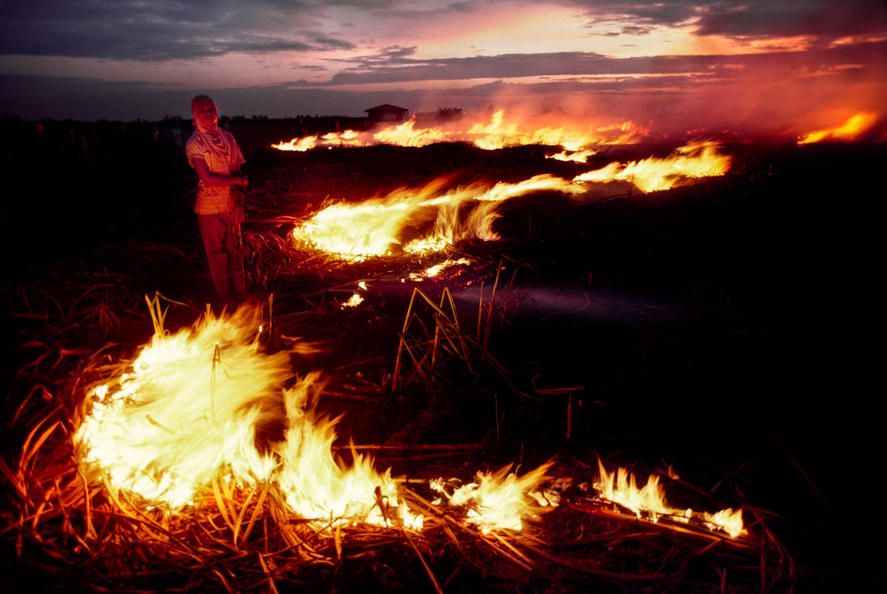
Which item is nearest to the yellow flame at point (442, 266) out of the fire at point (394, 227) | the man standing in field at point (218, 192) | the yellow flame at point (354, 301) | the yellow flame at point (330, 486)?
the fire at point (394, 227)

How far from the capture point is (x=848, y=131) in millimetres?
22828

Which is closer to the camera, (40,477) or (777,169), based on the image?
(40,477)

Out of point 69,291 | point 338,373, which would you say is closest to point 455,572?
point 338,373

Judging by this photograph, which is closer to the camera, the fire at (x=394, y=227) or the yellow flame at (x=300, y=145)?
the fire at (x=394, y=227)

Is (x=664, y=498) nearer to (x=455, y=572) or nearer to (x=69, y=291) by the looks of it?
(x=455, y=572)

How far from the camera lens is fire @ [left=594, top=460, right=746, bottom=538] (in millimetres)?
2586

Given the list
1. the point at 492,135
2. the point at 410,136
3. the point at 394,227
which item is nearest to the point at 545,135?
the point at 492,135

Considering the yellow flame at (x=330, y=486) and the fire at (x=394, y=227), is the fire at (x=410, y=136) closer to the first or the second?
the fire at (x=394, y=227)

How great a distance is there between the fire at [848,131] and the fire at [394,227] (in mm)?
21034

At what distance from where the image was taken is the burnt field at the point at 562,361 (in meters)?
2.37

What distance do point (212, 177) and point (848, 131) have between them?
28.4 m

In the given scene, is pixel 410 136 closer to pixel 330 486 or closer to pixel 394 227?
pixel 394 227

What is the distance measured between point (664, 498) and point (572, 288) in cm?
330

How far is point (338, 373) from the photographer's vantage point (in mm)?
4039
